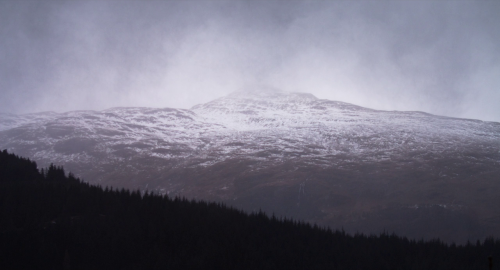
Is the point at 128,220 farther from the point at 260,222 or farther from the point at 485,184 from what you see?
the point at 485,184

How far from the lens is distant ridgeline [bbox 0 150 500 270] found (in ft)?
275

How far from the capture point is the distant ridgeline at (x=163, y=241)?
83.9 metres

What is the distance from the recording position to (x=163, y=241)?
92312mm

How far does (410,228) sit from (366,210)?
21.5m

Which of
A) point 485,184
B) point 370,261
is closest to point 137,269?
point 370,261

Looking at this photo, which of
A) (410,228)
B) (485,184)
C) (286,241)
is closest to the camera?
(286,241)

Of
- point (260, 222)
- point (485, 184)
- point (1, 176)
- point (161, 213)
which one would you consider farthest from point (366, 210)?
point (1, 176)

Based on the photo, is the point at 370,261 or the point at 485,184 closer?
the point at 370,261

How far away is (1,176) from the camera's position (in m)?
117

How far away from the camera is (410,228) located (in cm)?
16725

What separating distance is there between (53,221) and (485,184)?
176m

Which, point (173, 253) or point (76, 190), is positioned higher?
point (76, 190)

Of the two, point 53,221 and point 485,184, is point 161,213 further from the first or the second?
point 485,184

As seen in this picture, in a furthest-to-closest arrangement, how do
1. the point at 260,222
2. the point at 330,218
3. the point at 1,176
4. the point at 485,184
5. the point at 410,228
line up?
the point at 485,184, the point at 330,218, the point at 410,228, the point at 1,176, the point at 260,222
